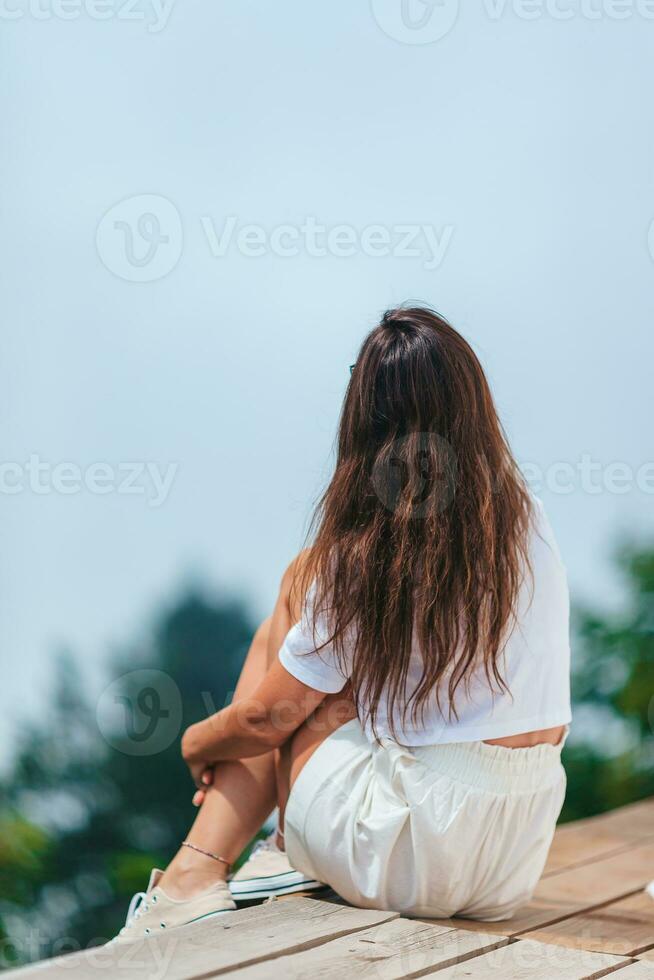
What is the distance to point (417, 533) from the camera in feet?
4.70

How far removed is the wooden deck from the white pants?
5 centimetres

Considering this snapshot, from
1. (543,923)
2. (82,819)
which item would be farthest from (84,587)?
(543,923)

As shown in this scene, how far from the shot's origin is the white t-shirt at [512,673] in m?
1.45

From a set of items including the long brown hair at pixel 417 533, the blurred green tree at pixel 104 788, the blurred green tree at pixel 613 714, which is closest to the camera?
the long brown hair at pixel 417 533

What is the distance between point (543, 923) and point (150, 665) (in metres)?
2.61

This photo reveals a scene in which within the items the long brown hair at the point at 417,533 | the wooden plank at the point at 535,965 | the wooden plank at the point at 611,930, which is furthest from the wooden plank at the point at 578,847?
the long brown hair at the point at 417,533

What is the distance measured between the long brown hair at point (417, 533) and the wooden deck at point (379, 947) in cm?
29

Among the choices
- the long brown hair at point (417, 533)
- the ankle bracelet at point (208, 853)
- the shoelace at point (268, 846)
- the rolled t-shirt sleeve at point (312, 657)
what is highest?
the long brown hair at point (417, 533)

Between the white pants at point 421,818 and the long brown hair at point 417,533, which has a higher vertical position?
the long brown hair at point 417,533

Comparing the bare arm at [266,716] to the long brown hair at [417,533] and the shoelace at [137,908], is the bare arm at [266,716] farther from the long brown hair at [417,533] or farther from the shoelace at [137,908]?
the shoelace at [137,908]

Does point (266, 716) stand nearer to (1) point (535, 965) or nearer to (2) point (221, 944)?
(2) point (221, 944)

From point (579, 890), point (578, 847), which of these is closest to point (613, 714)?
point (578, 847)

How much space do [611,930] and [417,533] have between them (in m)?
0.67

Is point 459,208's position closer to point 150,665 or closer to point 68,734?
point 150,665
